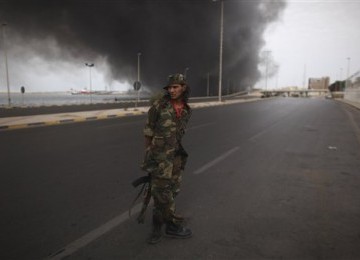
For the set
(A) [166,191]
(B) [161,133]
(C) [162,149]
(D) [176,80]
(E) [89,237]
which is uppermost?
(D) [176,80]

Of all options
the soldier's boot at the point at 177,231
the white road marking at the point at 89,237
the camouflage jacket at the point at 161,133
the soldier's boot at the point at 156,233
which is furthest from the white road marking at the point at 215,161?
the camouflage jacket at the point at 161,133

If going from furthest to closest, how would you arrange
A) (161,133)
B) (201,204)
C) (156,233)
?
(201,204)
(156,233)
(161,133)

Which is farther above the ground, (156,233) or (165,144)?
(165,144)

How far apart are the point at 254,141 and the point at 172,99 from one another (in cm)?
764

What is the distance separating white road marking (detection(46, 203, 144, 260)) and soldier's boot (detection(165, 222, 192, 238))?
68 centimetres

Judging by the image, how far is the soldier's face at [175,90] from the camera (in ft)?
10.9

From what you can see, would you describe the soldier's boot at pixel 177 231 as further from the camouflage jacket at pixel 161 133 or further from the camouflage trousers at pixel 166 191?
the camouflage jacket at pixel 161 133

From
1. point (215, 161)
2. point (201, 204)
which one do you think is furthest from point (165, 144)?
point (215, 161)

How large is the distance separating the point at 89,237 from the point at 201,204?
169 cm

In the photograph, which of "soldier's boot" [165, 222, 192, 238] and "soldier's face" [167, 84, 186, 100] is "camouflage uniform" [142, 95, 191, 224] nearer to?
"soldier's face" [167, 84, 186, 100]

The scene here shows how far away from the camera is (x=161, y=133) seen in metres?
3.32

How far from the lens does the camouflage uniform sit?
3.31m

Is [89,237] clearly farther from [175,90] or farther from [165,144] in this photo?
[175,90]

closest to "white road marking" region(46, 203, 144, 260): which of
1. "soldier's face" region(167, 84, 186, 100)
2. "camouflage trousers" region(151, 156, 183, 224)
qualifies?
"camouflage trousers" region(151, 156, 183, 224)
